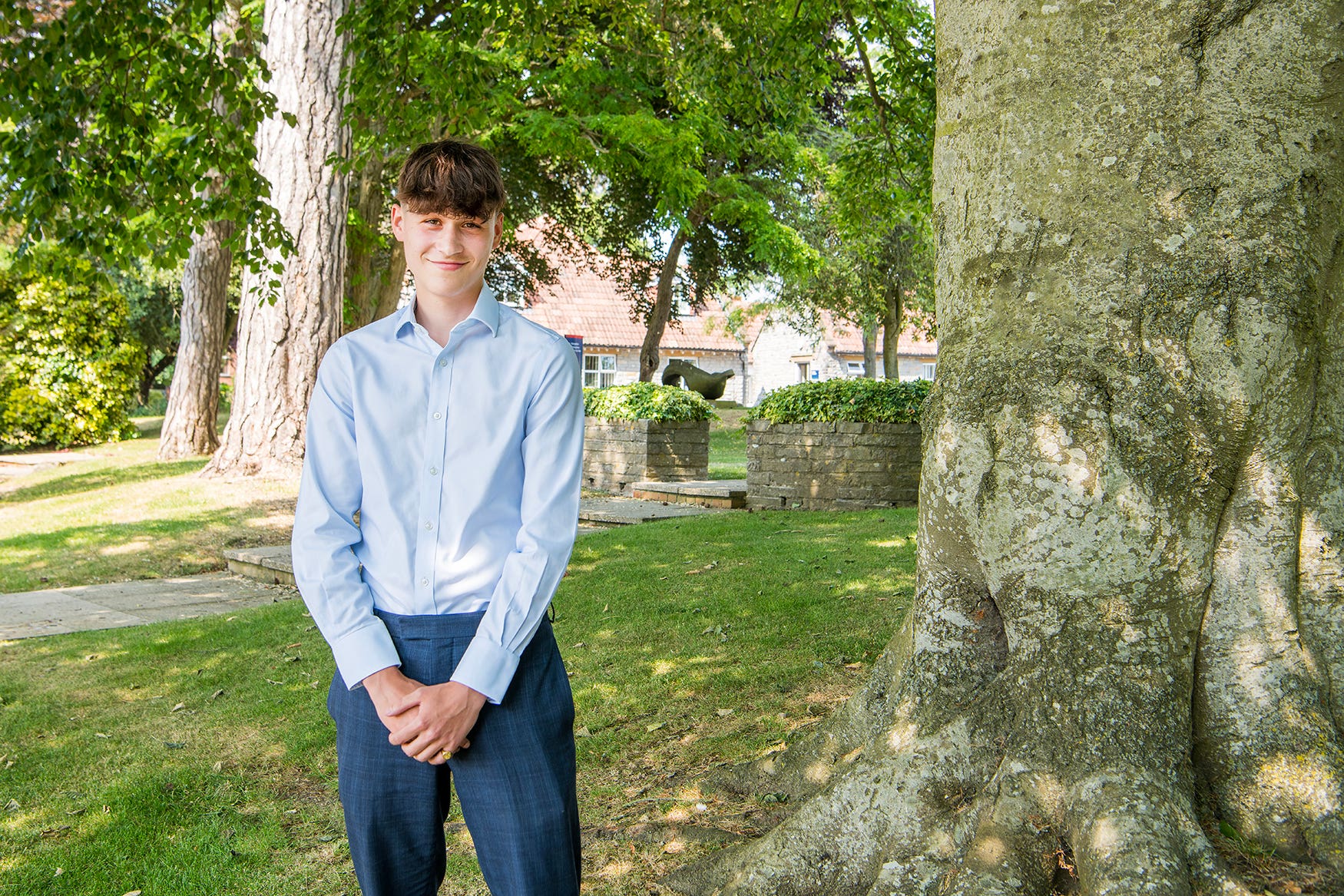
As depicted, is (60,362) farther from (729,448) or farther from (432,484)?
(432,484)

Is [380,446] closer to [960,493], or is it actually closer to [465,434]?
[465,434]

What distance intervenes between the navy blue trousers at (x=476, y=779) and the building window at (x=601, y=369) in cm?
4002

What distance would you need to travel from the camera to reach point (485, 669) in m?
2.04

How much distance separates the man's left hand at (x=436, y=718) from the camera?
2.02 meters

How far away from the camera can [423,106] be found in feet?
26.3

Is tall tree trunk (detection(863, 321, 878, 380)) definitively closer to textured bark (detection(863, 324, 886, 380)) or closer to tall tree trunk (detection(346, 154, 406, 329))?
textured bark (detection(863, 324, 886, 380))

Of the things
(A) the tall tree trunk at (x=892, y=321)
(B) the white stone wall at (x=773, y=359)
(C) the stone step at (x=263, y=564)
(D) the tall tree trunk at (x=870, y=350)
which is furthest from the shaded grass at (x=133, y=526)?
(B) the white stone wall at (x=773, y=359)

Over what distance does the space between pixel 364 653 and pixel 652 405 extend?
1231 centimetres

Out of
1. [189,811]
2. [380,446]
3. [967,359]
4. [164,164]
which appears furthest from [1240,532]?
[164,164]

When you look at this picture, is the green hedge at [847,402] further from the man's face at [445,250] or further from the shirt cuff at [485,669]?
the shirt cuff at [485,669]

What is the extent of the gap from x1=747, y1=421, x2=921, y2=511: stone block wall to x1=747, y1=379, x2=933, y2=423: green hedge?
0.40 feet

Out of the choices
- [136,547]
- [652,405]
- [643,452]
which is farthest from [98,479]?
[652,405]

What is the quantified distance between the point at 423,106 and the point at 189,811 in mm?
5722

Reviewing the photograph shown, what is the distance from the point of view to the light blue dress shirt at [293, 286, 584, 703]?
82.7 inches
